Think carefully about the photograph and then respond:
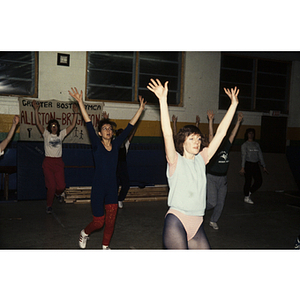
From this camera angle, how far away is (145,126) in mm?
10570

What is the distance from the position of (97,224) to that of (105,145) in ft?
3.92

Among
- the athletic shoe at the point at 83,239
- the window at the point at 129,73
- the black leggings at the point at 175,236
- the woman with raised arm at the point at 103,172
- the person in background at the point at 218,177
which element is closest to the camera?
the black leggings at the point at 175,236

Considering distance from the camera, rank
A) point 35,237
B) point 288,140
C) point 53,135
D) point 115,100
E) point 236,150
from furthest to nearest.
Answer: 1. point 288,140
2. point 236,150
3. point 115,100
4. point 53,135
5. point 35,237

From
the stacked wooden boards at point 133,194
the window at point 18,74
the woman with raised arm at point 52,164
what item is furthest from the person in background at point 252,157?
the window at point 18,74

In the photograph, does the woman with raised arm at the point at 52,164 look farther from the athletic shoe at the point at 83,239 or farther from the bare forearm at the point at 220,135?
the bare forearm at the point at 220,135

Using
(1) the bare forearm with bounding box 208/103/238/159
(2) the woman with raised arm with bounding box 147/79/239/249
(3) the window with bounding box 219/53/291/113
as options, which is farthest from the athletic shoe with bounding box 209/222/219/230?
(3) the window with bounding box 219/53/291/113

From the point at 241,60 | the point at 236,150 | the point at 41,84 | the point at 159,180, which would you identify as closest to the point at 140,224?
the point at 159,180

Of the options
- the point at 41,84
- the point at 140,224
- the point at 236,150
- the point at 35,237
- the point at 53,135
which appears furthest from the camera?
the point at 236,150

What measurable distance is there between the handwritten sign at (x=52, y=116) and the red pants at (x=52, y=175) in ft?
8.89

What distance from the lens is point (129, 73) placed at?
34.0 feet

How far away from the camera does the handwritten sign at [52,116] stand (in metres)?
9.18

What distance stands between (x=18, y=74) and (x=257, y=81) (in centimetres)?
921

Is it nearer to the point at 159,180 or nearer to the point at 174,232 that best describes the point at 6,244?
the point at 174,232

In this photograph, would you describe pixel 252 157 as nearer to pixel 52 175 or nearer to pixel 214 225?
pixel 214 225
